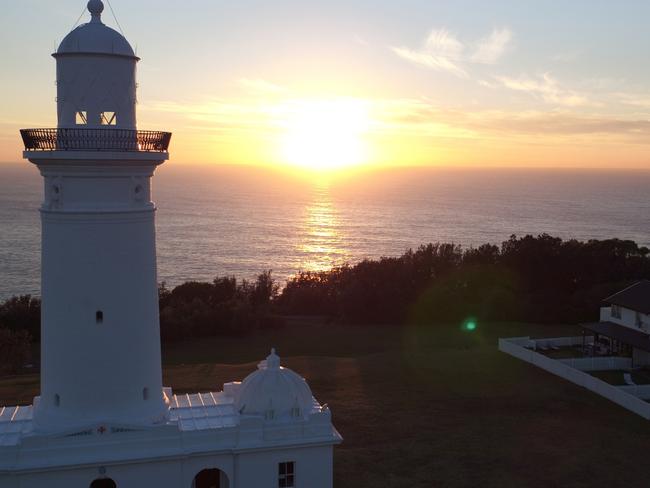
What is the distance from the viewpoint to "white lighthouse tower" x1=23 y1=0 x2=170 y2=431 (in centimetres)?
1675

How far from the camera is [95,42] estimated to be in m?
16.6

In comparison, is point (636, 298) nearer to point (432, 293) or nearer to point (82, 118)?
point (432, 293)

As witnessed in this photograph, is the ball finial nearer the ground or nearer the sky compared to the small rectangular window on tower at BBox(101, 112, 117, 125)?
nearer the sky

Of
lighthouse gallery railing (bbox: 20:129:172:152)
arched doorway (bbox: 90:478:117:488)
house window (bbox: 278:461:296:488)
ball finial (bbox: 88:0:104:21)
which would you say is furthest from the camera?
house window (bbox: 278:461:296:488)

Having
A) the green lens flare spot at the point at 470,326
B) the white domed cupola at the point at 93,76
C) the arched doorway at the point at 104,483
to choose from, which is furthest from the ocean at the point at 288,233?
the white domed cupola at the point at 93,76

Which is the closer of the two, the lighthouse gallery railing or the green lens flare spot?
the lighthouse gallery railing

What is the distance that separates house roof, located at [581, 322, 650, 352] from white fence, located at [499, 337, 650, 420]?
3.64 meters

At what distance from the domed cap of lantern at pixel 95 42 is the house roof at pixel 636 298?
2947 centimetres

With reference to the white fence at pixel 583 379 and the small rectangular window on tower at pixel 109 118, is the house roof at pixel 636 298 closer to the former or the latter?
the white fence at pixel 583 379

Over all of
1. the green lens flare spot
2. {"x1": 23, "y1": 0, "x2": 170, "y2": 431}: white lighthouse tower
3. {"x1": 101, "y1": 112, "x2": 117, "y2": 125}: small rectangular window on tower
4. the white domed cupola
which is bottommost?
the green lens flare spot

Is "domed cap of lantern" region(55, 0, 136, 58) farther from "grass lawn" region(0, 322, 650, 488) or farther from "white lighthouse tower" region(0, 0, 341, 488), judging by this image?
"grass lawn" region(0, 322, 650, 488)

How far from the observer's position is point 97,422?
57.3ft

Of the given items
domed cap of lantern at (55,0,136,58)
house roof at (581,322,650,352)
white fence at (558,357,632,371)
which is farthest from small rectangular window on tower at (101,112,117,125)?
house roof at (581,322,650,352)

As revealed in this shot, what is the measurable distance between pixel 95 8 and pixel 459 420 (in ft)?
64.1
